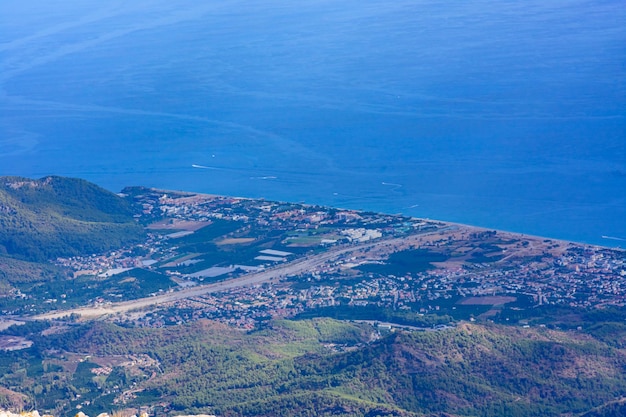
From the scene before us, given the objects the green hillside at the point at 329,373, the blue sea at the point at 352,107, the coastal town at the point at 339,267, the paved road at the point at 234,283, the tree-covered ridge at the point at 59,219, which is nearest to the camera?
the green hillside at the point at 329,373

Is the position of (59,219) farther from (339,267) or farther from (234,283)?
(339,267)

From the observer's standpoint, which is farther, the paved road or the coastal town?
the paved road

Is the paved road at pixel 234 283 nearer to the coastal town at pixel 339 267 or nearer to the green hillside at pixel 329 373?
the coastal town at pixel 339 267

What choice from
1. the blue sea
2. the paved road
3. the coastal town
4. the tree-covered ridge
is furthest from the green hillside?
the blue sea

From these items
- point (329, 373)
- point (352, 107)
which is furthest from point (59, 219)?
point (352, 107)

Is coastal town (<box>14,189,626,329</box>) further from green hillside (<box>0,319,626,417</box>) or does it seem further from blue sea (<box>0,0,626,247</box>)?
green hillside (<box>0,319,626,417</box>)

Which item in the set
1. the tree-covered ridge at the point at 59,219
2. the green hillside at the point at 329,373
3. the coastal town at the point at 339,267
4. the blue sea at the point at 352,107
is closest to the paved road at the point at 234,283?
the coastal town at the point at 339,267
